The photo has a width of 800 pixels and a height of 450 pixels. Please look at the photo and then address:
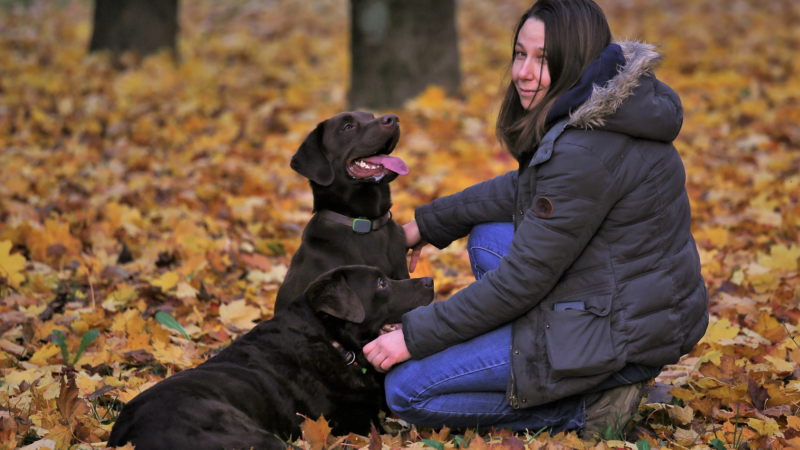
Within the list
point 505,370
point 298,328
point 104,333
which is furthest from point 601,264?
point 104,333

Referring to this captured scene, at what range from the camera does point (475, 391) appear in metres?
3.42

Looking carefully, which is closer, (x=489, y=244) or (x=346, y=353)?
(x=346, y=353)

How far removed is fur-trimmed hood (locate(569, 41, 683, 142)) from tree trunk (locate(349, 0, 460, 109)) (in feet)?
23.2

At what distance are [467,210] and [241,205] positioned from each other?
3366mm

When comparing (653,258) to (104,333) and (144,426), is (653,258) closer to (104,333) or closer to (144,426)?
(144,426)

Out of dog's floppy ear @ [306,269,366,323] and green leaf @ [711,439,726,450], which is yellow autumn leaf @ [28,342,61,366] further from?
green leaf @ [711,439,726,450]

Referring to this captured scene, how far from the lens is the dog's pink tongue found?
4264mm

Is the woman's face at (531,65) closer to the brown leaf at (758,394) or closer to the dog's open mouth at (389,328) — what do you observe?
the dog's open mouth at (389,328)

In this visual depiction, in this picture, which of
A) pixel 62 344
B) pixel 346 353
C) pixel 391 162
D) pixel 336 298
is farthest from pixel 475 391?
pixel 62 344

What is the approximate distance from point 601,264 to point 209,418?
5.57 ft

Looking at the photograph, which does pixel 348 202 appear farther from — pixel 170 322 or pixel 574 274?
pixel 574 274

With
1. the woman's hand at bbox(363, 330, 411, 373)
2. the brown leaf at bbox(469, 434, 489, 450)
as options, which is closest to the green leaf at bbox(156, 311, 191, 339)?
the woman's hand at bbox(363, 330, 411, 373)

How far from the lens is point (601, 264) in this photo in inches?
123

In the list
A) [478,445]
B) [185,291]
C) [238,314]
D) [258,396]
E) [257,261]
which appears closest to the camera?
[478,445]
